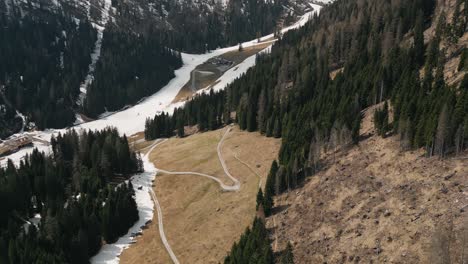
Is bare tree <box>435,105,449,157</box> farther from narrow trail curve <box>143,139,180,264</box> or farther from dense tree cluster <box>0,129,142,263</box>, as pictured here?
dense tree cluster <box>0,129,142,263</box>

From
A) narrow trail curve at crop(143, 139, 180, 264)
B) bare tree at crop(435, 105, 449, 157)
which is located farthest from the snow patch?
bare tree at crop(435, 105, 449, 157)

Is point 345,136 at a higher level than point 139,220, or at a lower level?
higher

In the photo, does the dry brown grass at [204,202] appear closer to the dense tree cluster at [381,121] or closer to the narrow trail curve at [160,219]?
the narrow trail curve at [160,219]

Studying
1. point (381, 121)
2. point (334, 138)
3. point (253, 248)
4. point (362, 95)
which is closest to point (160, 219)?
point (253, 248)

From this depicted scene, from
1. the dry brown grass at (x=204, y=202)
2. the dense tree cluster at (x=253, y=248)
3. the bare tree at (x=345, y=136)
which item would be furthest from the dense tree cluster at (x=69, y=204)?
the bare tree at (x=345, y=136)

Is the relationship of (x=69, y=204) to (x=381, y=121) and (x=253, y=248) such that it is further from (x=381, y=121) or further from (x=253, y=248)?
(x=381, y=121)

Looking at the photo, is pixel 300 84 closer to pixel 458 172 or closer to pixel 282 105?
pixel 282 105

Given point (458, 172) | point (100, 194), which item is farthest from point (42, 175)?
point (458, 172)
